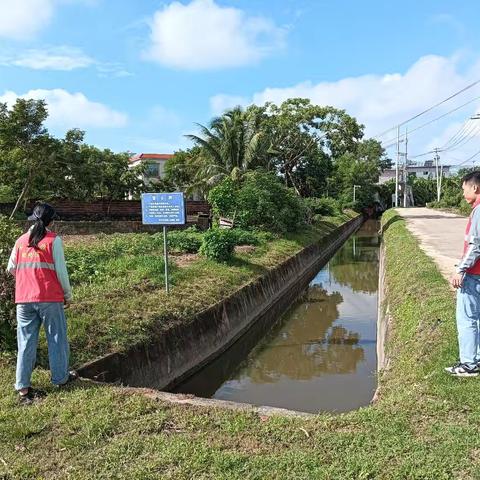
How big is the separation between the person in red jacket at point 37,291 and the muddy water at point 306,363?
11.7 feet

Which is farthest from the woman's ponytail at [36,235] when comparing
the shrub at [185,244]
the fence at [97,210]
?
the fence at [97,210]

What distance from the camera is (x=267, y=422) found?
434 cm

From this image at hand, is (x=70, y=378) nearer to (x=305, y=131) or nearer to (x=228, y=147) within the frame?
(x=228, y=147)

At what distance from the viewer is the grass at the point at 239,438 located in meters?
3.58

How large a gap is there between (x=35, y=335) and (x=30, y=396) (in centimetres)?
61

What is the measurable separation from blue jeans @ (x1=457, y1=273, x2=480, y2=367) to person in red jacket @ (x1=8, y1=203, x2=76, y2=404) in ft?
13.2

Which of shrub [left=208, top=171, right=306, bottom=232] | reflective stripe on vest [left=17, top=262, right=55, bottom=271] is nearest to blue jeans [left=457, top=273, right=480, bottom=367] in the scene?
reflective stripe on vest [left=17, top=262, right=55, bottom=271]

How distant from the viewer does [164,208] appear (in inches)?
379

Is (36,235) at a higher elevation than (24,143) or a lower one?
lower

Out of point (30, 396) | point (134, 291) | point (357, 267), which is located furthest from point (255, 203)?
point (30, 396)

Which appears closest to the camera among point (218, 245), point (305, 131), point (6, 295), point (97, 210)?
point (6, 295)

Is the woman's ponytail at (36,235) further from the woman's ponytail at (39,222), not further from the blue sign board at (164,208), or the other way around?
the blue sign board at (164,208)

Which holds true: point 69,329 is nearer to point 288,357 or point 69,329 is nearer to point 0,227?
point 0,227

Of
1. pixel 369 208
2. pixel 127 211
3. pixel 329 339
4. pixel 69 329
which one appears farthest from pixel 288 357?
pixel 369 208
